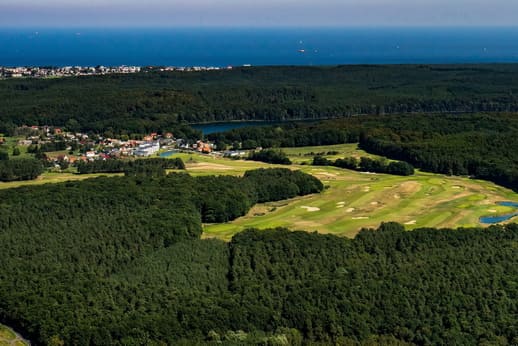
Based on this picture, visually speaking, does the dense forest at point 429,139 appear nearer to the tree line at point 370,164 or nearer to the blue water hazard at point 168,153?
the tree line at point 370,164

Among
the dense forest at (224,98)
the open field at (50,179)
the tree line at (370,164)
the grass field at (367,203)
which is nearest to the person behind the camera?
the grass field at (367,203)

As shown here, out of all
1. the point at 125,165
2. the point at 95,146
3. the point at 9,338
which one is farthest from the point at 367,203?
the point at 95,146

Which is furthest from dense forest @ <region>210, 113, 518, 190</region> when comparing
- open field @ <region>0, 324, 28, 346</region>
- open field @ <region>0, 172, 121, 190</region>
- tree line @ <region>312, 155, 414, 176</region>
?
open field @ <region>0, 324, 28, 346</region>

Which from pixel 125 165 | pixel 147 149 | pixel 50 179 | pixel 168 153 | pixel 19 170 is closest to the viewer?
pixel 50 179

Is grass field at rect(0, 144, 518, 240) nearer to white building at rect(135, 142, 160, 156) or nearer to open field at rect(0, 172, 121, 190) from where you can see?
open field at rect(0, 172, 121, 190)

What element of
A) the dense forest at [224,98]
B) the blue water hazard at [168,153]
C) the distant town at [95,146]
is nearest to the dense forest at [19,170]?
the distant town at [95,146]

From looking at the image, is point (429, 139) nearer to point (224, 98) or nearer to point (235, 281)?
point (235, 281)
